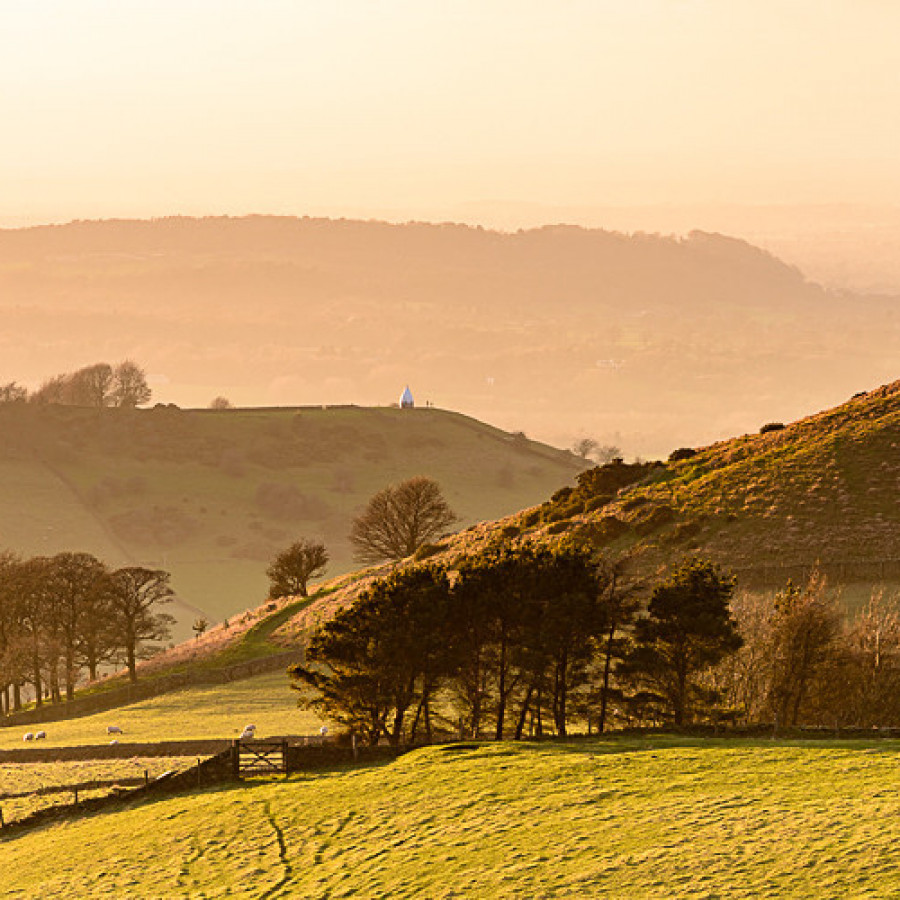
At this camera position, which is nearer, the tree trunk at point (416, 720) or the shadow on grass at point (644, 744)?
the shadow on grass at point (644, 744)

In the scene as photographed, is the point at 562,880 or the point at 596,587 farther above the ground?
the point at 596,587

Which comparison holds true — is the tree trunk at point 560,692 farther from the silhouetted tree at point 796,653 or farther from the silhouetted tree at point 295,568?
the silhouetted tree at point 295,568

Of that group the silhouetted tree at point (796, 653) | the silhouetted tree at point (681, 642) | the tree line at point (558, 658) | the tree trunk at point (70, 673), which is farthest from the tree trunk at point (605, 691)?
the tree trunk at point (70, 673)

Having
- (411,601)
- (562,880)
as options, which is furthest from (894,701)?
(562,880)

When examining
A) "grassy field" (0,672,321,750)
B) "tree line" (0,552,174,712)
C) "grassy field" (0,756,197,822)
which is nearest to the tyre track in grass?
"grassy field" (0,756,197,822)

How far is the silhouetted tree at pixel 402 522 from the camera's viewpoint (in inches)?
6550

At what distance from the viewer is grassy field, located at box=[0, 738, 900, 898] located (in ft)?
141

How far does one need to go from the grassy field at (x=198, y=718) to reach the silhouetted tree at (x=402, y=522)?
49522 mm

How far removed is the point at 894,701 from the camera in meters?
75.5

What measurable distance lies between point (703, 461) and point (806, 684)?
71.3m

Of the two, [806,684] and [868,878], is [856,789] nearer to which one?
→ [868,878]

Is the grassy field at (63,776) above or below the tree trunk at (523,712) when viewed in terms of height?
below

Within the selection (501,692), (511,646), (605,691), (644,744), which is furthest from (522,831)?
(511,646)

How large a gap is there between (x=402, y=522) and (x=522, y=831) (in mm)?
116754
